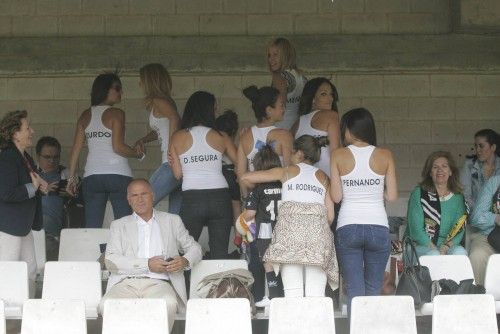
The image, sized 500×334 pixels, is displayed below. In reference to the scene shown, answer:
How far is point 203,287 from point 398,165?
343 cm

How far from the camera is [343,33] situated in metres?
9.06

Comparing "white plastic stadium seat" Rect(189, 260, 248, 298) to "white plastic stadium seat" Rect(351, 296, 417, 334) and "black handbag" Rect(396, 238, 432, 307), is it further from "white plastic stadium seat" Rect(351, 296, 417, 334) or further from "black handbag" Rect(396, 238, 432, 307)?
"white plastic stadium seat" Rect(351, 296, 417, 334)

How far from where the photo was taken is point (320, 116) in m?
6.61

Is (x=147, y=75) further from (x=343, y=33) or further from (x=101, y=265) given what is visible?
(x=343, y=33)

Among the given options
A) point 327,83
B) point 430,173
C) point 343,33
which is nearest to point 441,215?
point 430,173

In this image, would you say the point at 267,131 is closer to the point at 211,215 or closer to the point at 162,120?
the point at 211,215

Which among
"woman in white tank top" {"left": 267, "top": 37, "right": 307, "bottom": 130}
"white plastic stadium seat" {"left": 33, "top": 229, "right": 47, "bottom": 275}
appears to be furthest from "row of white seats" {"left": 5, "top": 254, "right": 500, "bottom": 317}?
"woman in white tank top" {"left": 267, "top": 37, "right": 307, "bottom": 130}

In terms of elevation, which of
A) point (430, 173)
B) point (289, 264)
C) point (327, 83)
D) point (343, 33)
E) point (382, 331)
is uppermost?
point (343, 33)

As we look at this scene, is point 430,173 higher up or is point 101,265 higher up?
point 430,173

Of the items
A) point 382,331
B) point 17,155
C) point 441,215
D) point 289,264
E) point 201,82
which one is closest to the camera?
point 382,331

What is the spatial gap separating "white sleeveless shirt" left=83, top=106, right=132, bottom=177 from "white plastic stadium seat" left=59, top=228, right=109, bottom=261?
1.74ft

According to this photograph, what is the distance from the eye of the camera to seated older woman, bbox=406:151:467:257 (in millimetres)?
7090

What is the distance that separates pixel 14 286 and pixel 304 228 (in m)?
1.63

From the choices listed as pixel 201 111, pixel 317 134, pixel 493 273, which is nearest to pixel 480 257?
pixel 493 273
